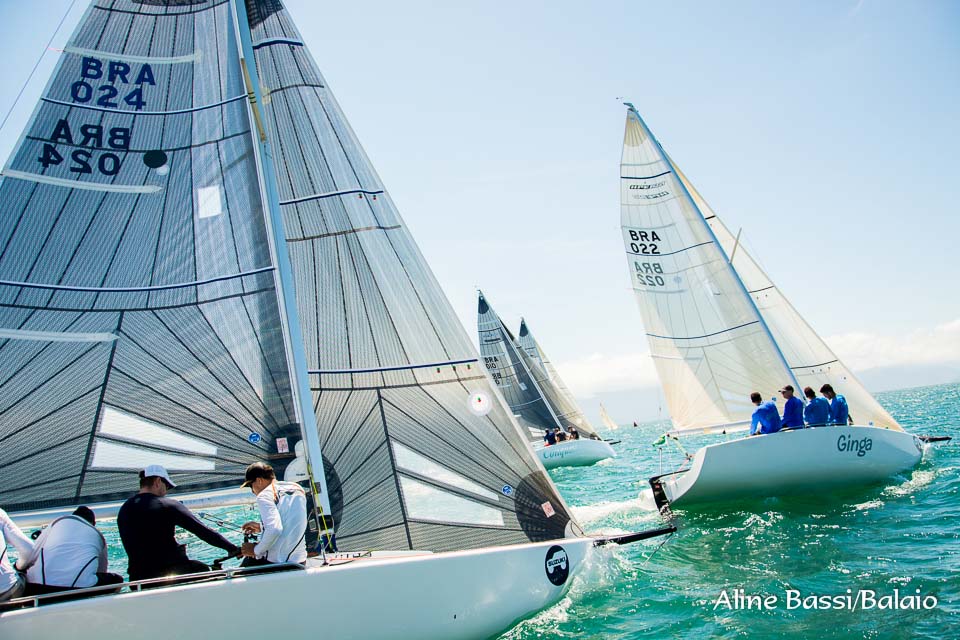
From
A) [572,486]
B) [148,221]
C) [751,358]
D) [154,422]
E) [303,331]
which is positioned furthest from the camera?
[572,486]

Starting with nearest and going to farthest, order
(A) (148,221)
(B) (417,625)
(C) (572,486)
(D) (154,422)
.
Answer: (B) (417,625) → (D) (154,422) → (A) (148,221) → (C) (572,486)

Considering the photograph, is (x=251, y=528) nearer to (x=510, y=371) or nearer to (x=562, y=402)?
(x=510, y=371)

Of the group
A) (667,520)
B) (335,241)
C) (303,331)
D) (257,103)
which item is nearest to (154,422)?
(303,331)

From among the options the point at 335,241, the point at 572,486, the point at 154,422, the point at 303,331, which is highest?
the point at 335,241

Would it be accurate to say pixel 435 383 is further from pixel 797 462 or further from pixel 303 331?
pixel 797 462

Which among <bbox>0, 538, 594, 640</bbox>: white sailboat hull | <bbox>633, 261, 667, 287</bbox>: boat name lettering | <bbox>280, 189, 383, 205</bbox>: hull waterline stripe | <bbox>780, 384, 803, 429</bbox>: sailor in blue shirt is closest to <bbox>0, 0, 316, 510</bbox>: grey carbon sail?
<bbox>280, 189, 383, 205</bbox>: hull waterline stripe

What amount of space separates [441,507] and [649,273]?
779 cm

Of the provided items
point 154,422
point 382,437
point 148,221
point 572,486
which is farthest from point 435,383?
point 572,486

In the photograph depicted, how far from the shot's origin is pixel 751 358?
10.6 meters

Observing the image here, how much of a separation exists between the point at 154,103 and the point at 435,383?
3392 mm

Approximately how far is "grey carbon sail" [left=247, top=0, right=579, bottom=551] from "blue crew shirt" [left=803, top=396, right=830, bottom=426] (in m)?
4.81

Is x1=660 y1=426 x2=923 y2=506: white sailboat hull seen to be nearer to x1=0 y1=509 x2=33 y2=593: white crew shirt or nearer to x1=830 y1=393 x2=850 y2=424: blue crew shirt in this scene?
x1=830 y1=393 x2=850 y2=424: blue crew shirt

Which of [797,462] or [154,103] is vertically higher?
[154,103]

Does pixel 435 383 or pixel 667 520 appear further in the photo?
pixel 667 520
